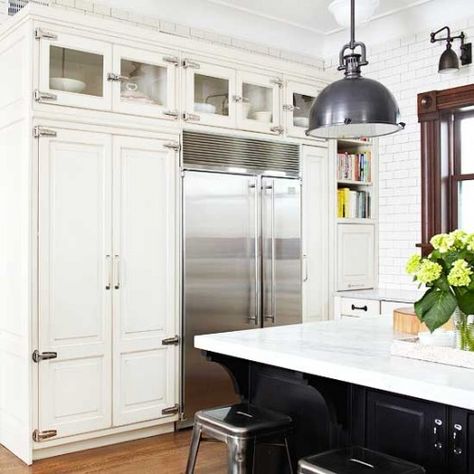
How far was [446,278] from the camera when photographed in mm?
2486

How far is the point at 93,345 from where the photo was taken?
418 cm

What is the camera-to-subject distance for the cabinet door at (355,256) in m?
5.60

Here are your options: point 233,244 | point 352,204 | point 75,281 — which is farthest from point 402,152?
point 75,281

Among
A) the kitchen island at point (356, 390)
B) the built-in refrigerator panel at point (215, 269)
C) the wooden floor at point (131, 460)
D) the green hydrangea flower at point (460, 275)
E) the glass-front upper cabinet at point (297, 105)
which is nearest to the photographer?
the kitchen island at point (356, 390)

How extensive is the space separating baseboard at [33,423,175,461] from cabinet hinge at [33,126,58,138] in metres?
1.87

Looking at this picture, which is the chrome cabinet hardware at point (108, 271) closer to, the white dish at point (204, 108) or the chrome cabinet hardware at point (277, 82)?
the white dish at point (204, 108)

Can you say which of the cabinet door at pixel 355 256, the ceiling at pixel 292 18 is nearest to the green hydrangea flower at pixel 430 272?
the cabinet door at pixel 355 256

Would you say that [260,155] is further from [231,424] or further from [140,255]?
[231,424]

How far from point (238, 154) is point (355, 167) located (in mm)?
1316

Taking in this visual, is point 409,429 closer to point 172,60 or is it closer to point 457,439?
point 457,439

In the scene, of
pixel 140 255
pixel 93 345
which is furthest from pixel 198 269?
pixel 93 345

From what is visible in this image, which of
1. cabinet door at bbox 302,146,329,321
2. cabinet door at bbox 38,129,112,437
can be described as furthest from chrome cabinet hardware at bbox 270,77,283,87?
cabinet door at bbox 38,129,112,437

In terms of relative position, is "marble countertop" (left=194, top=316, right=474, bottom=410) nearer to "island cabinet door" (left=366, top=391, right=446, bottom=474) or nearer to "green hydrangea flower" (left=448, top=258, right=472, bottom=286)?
"island cabinet door" (left=366, top=391, right=446, bottom=474)

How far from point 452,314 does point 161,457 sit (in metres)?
2.30
